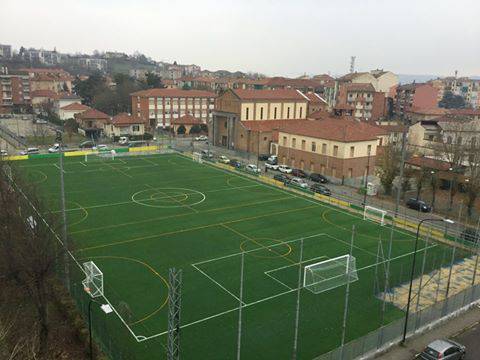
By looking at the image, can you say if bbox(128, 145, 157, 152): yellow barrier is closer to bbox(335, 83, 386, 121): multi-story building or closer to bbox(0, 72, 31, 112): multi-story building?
bbox(335, 83, 386, 121): multi-story building

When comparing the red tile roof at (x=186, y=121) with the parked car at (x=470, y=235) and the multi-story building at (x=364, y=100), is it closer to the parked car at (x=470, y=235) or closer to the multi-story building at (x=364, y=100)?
the multi-story building at (x=364, y=100)

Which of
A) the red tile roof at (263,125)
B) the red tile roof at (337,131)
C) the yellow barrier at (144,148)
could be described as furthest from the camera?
the yellow barrier at (144,148)

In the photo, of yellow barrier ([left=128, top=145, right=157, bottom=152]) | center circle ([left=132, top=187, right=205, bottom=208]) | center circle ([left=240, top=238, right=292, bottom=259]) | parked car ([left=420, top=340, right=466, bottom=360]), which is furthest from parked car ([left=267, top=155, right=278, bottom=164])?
parked car ([left=420, top=340, right=466, bottom=360])

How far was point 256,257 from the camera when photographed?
100 ft

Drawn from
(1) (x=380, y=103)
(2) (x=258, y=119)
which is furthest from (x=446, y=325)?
(1) (x=380, y=103)

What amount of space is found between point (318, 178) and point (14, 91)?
102 metres

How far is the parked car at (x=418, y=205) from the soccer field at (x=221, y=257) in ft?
23.2

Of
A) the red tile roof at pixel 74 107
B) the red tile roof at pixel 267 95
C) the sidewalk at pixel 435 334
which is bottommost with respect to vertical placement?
the sidewalk at pixel 435 334

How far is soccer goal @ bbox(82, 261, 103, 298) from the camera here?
24.2 m

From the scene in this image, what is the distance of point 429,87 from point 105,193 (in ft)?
328

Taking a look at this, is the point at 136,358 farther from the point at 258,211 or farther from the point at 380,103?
the point at 380,103

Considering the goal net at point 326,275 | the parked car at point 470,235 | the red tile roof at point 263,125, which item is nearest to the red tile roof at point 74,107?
the red tile roof at point 263,125

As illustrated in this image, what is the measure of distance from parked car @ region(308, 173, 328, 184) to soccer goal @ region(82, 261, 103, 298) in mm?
35424

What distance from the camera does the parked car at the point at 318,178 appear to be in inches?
2157
